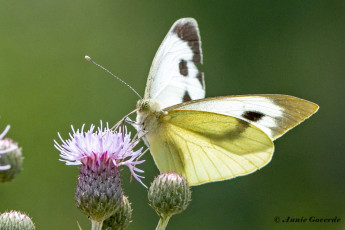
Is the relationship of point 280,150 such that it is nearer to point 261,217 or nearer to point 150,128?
point 261,217

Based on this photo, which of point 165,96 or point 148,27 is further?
point 148,27

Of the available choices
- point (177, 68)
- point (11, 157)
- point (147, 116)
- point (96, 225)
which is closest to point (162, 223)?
point (96, 225)

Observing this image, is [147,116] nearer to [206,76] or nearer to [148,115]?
[148,115]

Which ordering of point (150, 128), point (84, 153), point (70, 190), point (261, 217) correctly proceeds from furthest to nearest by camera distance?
point (261, 217) → point (70, 190) → point (150, 128) → point (84, 153)

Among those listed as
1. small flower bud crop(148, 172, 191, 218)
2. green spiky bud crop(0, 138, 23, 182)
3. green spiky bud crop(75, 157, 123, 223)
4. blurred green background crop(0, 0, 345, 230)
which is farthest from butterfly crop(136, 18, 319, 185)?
blurred green background crop(0, 0, 345, 230)

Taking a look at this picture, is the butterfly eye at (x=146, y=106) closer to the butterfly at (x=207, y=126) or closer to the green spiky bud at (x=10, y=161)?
the butterfly at (x=207, y=126)

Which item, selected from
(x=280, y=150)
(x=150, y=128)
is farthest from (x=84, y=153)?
(x=280, y=150)
